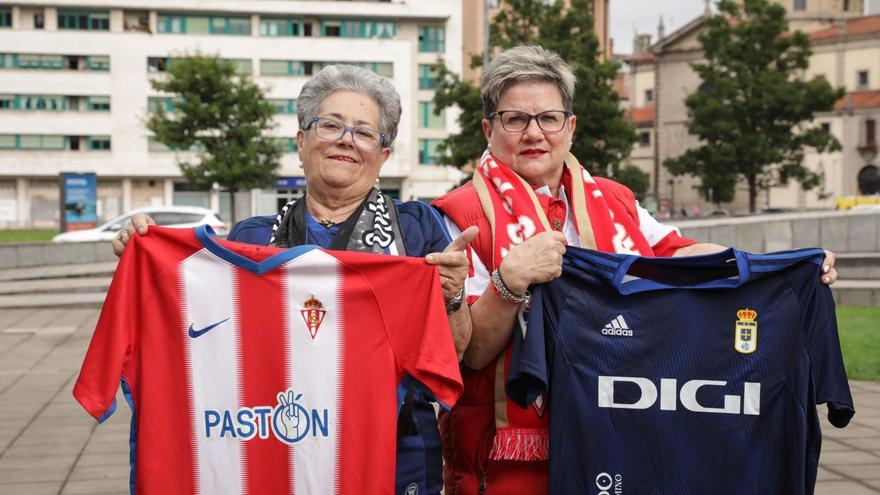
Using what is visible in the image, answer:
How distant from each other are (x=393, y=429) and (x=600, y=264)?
2.94ft

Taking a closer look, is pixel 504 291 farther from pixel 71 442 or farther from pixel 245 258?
pixel 71 442

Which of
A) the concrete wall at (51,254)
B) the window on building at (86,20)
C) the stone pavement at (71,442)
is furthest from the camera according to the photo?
the window on building at (86,20)

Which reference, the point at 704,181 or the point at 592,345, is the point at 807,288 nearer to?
the point at 592,345

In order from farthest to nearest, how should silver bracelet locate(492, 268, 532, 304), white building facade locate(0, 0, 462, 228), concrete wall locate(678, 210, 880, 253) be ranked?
white building facade locate(0, 0, 462, 228) < concrete wall locate(678, 210, 880, 253) < silver bracelet locate(492, 268, 532, 304)

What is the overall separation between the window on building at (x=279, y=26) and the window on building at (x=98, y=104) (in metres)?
10.8

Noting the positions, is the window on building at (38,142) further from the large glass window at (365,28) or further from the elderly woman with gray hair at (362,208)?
the elderly woman with gray hair at (362,208)

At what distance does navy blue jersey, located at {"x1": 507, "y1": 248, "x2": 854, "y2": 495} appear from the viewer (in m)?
3.35

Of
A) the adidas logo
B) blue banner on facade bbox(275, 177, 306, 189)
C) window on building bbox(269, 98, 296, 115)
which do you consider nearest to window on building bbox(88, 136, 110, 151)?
window on building bbox(269, 98, 296, 115)

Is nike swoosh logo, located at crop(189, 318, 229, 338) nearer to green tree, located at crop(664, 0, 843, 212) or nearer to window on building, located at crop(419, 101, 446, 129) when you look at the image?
green tree, located at crop(664, 0, 843, 212)

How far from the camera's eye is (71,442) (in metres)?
7.08

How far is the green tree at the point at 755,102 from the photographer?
129ft

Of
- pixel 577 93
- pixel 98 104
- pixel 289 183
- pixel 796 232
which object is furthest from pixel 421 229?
pixel 98 104

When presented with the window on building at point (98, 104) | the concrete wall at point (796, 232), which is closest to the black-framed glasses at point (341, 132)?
the concrete wall at point (796, 232)

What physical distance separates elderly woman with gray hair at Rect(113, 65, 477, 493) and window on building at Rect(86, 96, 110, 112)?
6312 cm
